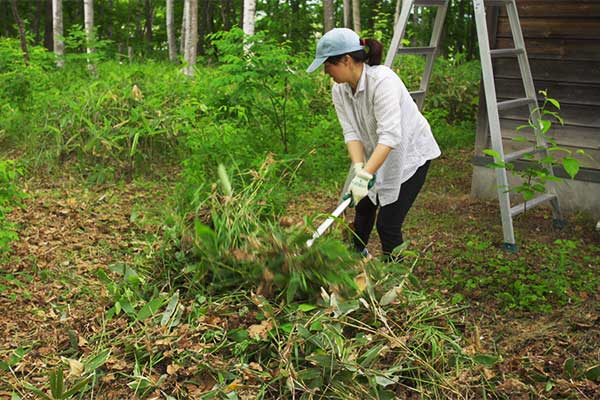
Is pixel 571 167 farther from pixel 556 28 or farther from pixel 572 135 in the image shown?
pixel 556 28

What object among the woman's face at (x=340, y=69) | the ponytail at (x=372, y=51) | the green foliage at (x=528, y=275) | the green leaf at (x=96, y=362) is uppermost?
the ponytail at (x=372, y=51)

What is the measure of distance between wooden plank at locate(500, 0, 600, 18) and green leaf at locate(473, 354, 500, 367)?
3.75 metres

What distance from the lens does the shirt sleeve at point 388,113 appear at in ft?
12.0

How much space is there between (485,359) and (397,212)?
1.29 meters

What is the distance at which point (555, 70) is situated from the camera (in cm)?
586

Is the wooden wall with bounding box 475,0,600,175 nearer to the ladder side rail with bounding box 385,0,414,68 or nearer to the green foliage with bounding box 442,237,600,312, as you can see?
the green foliage with bounding box 442,237,600,312

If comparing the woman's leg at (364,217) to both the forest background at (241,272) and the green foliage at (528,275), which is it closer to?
the forest background at (241,272)

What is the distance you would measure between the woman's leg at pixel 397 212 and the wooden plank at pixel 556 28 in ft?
8.05

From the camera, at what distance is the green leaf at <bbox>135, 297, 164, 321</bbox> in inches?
113

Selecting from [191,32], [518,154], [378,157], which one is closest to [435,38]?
[518,154]

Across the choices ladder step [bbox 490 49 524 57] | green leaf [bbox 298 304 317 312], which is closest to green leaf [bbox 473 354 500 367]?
green leaf [bbox 298 304 317 312]

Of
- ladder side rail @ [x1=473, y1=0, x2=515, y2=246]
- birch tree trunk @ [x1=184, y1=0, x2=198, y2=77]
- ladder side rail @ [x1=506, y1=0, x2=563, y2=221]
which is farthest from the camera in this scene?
birch tree trunk @ [x1=184, y1=0, x2=198, y2=77]

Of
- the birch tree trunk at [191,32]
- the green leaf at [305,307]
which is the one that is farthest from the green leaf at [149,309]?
the birch tree trunk at [191,32]

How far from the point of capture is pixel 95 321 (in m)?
3.00
